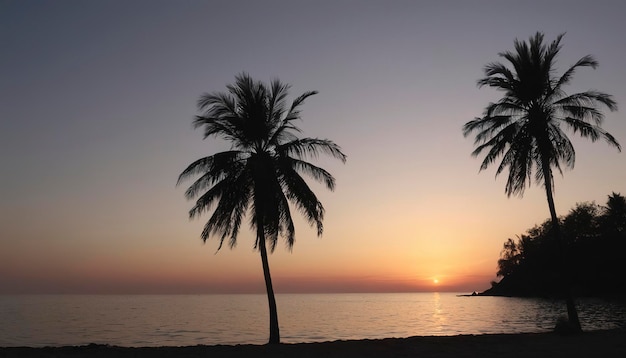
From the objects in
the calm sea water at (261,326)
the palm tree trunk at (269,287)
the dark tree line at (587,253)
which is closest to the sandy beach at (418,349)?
the palm tree trunk at (269,287)

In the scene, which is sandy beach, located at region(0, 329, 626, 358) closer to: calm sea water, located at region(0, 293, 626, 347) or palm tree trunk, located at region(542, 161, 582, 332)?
palm tree trunk, located at region(542, 161, 582, 332)

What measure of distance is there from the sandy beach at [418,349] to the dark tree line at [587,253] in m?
83.8

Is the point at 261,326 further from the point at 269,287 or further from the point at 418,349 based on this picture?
the point at 418,349

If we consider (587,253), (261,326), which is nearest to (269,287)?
(261,326)

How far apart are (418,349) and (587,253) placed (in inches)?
4618

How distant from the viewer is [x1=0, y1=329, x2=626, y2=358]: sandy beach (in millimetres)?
15898

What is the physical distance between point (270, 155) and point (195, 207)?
14.5 ft

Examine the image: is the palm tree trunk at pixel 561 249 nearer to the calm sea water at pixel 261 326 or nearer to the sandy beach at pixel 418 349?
the sandy beach at pixel 418 349

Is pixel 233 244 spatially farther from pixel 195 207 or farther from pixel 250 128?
pixel 250 128

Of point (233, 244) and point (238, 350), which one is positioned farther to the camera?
point (233, 244)

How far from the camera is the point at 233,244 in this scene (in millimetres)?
22812

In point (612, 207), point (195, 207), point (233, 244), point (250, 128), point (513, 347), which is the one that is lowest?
point (513, 347)

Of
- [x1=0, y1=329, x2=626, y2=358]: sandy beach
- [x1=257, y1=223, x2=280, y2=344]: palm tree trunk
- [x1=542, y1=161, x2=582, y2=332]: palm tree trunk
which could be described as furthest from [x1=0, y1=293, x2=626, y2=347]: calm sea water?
[x1=0, y1=329, x2=626, y2=358]: sandy beach

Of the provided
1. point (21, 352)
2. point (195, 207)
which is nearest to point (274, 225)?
point (195, 207)
